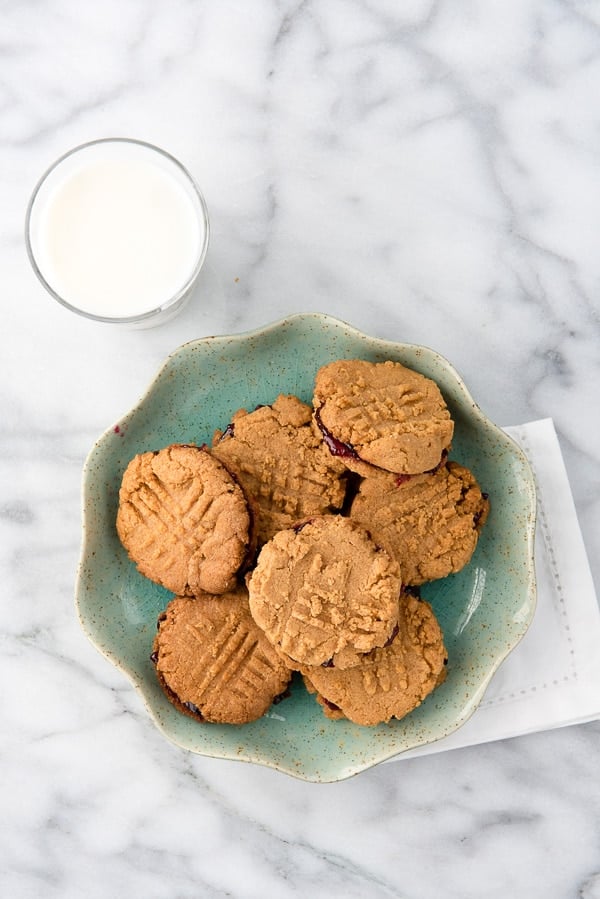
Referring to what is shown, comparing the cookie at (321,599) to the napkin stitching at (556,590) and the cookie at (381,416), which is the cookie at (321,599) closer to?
the cookie at (381,416)

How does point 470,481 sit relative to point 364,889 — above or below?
above

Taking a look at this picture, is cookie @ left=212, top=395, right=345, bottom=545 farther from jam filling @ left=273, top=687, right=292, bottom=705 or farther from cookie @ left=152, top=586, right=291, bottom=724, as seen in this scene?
jam filling @ left=273, top=687, right=292, bottom=705

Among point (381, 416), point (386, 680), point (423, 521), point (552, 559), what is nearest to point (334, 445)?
point (381, 416)


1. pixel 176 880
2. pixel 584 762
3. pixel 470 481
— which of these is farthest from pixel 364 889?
pixel 470 481

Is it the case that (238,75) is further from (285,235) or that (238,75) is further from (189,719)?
(189,719)

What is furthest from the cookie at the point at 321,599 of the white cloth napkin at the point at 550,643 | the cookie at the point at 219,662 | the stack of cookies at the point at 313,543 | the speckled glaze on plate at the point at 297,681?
the white cloth napkin at the point at 550,643

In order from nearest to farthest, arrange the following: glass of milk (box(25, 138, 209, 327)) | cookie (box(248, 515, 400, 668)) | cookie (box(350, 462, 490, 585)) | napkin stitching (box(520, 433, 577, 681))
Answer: cookie (box(248, 515, 400, 668)) → cookie (box(350, 462, 490, 585)) → glass of milk (box(25, 138, 209, 327)) → napkin stitching (box(520, 433, 577, 681))

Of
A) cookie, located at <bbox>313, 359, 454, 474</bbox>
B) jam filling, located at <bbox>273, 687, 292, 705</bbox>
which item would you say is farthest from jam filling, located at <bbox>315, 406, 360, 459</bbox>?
jam filling, located at <bbox>273, 687, 292, 705</bbox>
